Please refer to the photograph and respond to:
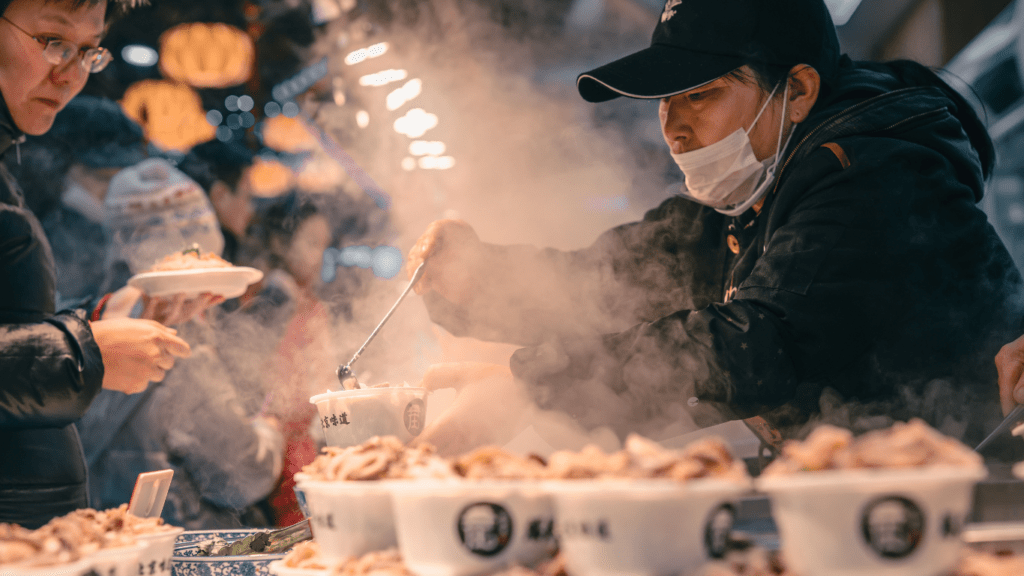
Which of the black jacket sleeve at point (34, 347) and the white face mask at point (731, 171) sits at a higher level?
the white face mask at point (731, 171)

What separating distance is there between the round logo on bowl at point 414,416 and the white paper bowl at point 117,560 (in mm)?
458

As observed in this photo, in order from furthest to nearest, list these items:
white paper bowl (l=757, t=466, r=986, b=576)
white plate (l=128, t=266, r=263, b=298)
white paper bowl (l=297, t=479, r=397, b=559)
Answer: white plate (l=128, t=266, r=263, b=298)
white paper bowl (l=297, t=479, r=397, b=559)
white paper bowl (l=757, t=466, r=986, b=576)

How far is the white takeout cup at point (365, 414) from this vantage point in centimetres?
113

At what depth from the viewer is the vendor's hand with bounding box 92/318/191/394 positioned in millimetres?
1881

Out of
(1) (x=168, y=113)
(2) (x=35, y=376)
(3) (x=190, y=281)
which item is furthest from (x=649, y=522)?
(1) (x=168, y=113)

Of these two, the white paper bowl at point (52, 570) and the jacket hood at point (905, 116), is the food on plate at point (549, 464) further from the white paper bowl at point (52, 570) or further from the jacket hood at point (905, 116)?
the jacket hood at point (905, 116)

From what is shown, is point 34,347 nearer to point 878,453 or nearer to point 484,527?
point 484,527

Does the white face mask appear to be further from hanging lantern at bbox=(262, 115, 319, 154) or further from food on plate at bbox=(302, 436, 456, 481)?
hanging lantern at bbox=(262, 115, 319, 154)

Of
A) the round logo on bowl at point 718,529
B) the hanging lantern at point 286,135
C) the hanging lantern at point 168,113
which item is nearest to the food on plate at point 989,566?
the round logo on bowl at point 718,529

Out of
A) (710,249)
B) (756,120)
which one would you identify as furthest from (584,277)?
(756,120)

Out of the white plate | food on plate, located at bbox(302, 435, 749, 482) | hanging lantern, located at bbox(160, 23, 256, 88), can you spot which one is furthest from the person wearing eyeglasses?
hanging lantern, located at bbox(160, 23, 256, 88)

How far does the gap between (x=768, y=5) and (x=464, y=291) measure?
109 cm

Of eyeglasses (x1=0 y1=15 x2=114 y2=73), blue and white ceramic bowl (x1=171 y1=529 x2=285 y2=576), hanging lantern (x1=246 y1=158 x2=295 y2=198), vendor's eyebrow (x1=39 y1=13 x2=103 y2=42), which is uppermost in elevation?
vendor's eyebrow (x1=39 y1=13 x2=103 y2=42)

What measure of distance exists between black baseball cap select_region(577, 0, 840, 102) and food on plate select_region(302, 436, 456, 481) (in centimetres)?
98
